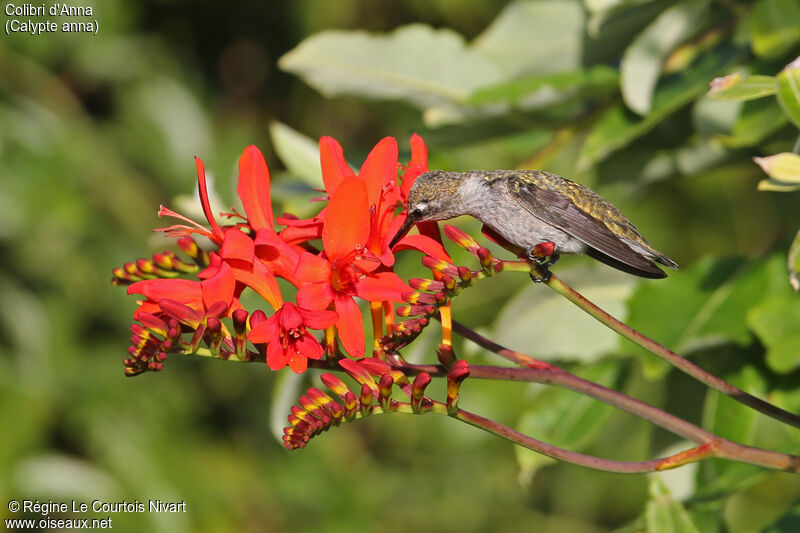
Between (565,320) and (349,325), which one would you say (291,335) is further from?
(565,320)

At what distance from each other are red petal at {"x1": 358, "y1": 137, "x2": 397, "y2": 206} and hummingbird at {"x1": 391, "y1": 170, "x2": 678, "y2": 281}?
7cm

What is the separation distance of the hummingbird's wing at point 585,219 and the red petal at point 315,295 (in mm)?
566

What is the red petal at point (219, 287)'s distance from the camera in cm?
140

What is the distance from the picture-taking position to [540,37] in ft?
7.97

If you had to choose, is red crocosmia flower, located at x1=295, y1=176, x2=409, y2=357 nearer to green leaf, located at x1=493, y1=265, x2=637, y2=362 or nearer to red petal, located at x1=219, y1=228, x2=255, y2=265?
red petal, located at x1=219, y1=228, x2=255, y2=265

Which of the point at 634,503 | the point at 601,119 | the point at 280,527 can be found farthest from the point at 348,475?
the point at 601,119

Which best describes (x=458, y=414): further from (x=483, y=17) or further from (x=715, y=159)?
(x=483, y=17)

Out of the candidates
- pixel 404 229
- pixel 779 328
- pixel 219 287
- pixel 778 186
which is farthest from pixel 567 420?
pixel 219 287

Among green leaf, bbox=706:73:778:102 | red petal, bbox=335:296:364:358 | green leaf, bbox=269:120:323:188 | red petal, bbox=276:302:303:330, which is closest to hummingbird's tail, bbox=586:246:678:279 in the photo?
green leaf, bbox=706:73:778:102

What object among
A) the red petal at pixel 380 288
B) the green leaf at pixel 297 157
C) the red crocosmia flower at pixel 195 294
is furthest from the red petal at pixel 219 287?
the green leaf at pixel 297 157

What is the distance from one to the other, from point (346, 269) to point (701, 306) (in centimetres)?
114

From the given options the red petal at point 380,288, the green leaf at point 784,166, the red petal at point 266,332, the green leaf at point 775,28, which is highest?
the green leaf at point 775,28

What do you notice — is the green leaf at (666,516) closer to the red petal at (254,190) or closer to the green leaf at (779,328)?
the green leaf at (779,328)

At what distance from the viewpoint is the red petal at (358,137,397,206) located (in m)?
1.61
